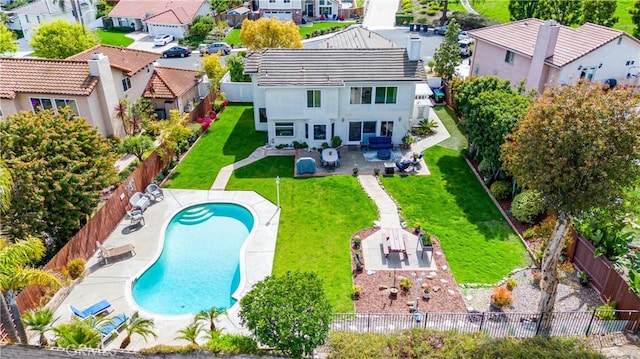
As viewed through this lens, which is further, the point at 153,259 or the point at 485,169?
the point at 485,169

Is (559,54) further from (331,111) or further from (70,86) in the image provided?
(70,86)

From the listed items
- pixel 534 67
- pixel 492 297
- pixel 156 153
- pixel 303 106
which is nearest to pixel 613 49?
pixel 534 67

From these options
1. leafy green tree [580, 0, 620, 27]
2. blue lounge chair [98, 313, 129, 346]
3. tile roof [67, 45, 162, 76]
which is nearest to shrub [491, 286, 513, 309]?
blue lounge chair [98, 313, 129, 346]

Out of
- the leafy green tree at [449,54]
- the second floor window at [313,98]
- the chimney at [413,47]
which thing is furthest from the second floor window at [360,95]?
the leafy green tree at [449,54]

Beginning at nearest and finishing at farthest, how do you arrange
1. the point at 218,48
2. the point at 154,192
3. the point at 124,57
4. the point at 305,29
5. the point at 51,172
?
the point at 51,172 < the point at 154,192 < the point at 124,57 < the point at 218,48 < the point at 305,29

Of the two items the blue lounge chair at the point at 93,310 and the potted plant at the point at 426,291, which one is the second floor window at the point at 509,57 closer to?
the potted plant at the point at 426,291

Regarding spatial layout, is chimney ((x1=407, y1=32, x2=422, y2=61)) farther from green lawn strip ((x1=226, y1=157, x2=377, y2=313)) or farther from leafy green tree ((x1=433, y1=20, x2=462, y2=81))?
leafy green tree ((x1=433, y1=20, x2=462, y2=81))

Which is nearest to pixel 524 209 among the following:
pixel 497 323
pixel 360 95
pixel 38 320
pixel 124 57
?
pixel 497 323
